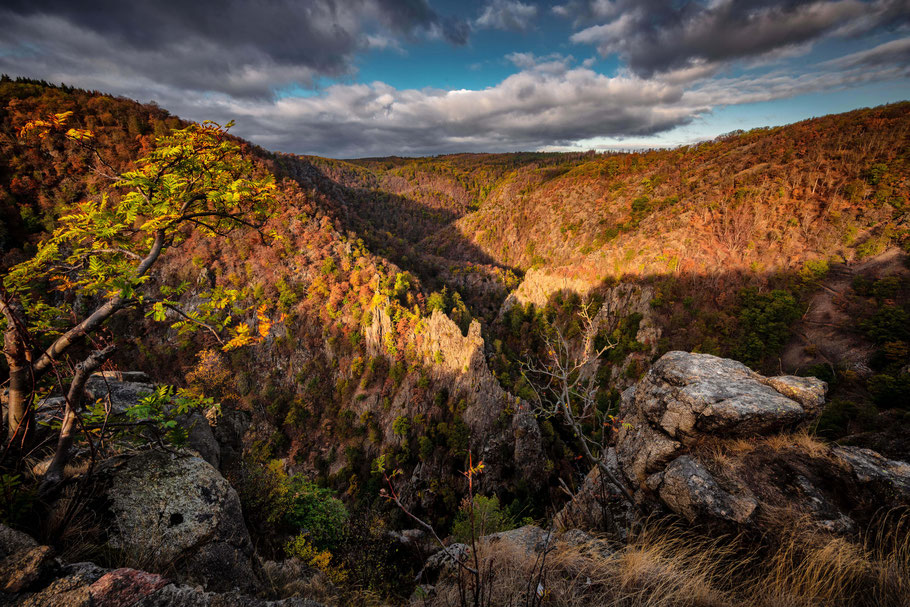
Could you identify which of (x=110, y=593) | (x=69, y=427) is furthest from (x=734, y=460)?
(x=69, y=427)

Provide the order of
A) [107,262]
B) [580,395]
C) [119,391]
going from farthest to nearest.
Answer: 1. [119,391]
2. [580,395]
3. [107,262]

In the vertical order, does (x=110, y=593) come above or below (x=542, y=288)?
above

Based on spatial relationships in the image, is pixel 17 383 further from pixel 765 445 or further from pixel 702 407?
pixel 765 445

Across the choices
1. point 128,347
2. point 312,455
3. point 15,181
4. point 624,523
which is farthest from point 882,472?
point 15,181

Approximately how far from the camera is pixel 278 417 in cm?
4391

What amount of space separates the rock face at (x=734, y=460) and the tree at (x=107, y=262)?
26.6ft

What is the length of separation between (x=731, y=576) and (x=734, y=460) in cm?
247

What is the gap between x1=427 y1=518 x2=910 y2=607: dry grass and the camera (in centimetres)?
389

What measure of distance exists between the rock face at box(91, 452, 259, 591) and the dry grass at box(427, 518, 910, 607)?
337cm

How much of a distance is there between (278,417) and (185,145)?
159 ft

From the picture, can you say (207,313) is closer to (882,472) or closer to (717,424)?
(717,424)

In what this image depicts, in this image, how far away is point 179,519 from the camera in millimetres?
4773

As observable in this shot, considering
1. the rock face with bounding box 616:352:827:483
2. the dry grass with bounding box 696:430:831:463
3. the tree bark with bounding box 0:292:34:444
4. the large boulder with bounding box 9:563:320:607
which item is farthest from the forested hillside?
the large boulder with bounding box 9:563:320:607

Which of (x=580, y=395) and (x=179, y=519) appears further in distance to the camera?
(x=580, y=395)
